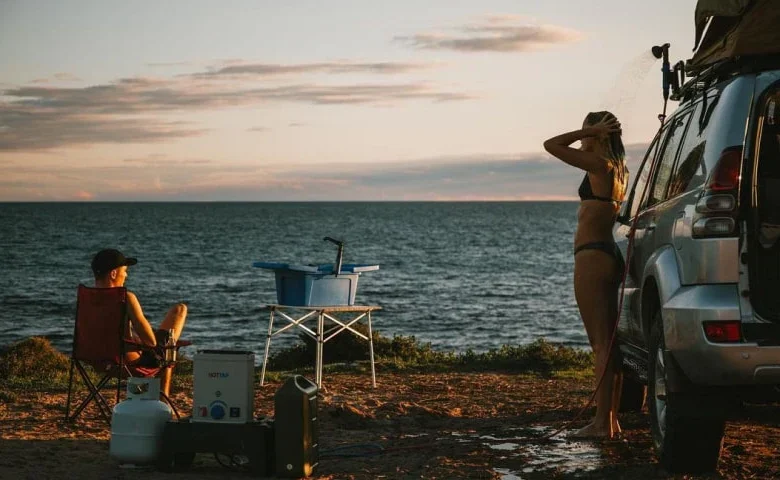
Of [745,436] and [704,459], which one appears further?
[745,436]

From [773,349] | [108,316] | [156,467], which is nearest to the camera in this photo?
[773,349]

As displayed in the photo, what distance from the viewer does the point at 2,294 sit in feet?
134

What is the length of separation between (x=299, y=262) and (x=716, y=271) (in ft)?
186

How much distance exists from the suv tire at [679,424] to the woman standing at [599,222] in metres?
1.33

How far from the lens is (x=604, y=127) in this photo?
7348 mm

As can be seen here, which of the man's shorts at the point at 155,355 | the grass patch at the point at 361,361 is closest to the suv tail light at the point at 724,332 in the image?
the man's shorts at the point at 155,355

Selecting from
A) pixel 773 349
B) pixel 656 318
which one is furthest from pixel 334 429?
pixel 773 349

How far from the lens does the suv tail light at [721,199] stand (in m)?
5.20

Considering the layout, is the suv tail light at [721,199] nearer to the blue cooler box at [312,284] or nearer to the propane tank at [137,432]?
the propane tank at [137,432]

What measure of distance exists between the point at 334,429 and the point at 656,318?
10.6 ft

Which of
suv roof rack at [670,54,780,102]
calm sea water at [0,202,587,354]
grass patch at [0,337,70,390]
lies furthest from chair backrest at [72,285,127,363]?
calm sea water at [0,202,587,354]

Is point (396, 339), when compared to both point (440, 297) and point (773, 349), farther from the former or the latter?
point (440, 297)

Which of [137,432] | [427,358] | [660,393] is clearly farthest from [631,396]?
[427,358]

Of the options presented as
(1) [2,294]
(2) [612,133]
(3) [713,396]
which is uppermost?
Result: (2) [612,133]
